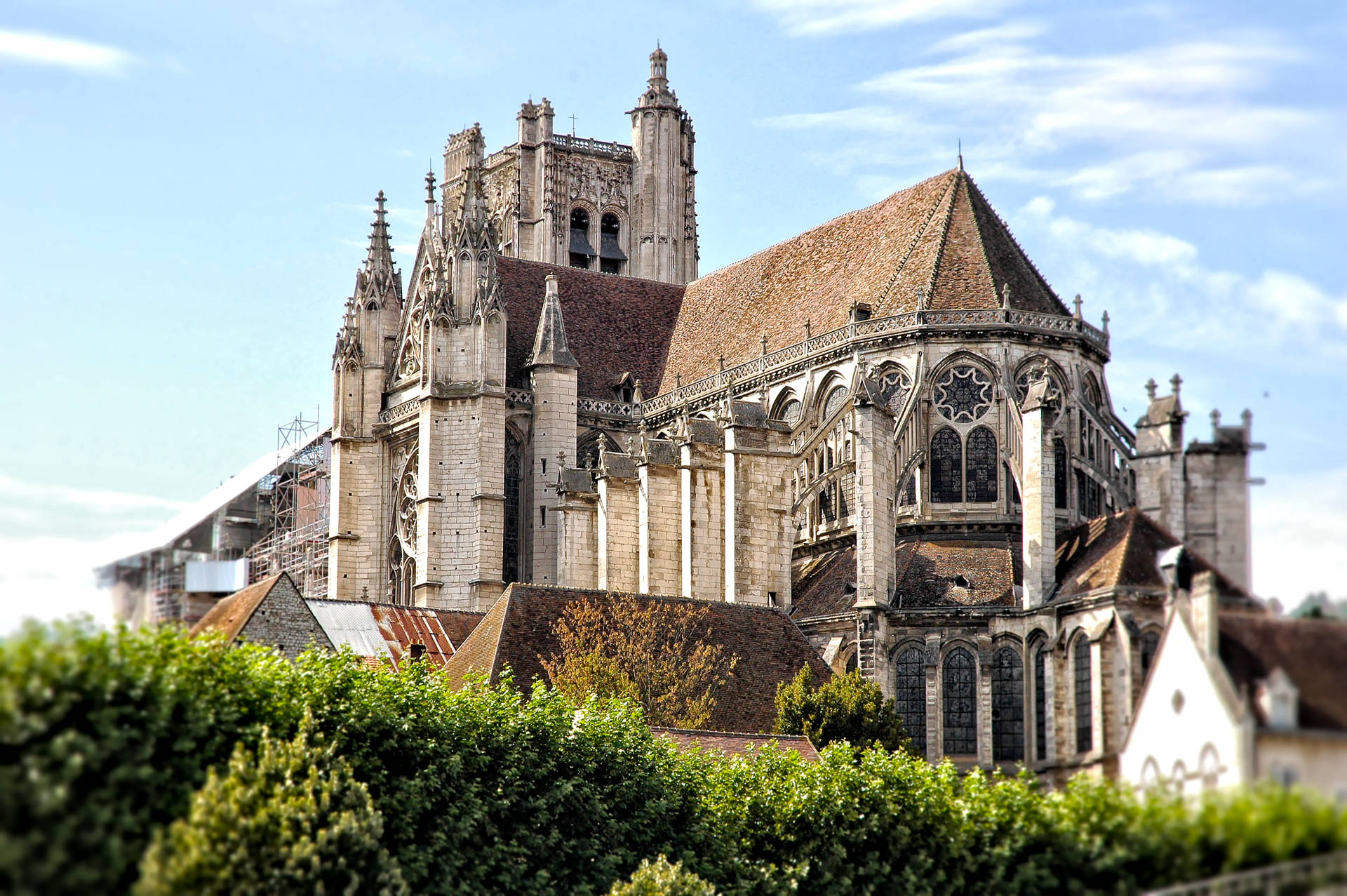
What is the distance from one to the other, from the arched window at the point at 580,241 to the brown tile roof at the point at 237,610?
130 ft

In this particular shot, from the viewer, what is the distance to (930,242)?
178ft

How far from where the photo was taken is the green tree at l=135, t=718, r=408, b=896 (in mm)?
21469

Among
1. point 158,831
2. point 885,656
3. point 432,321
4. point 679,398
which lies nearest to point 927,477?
point 885,656

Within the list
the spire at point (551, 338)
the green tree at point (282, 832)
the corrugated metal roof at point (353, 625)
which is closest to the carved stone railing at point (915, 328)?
the spire at point (551, 338)

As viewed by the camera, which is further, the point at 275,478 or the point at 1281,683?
the point at 275,478

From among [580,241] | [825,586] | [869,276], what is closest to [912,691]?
[825,586]

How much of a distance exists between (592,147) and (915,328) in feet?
105

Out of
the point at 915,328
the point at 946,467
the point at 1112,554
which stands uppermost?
the point at 915,328

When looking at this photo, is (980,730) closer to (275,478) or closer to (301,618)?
(301,618)

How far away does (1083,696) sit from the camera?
4184 centimetres

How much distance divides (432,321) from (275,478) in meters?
17.2

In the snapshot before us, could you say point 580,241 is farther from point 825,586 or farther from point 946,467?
point 825,586

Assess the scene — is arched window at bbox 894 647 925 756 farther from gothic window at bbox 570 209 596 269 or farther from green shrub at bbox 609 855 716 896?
gothic window at bbox 570 209 596 269

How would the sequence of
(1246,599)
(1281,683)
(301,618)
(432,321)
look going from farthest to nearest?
1. (432,321)
2. (301,618)
3. (1246,599)
4. (1281,683)
